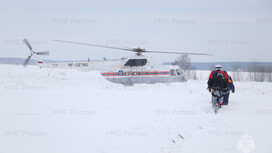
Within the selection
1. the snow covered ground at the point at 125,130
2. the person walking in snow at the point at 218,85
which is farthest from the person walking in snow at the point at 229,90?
the snow covered ground at the point at 125,130

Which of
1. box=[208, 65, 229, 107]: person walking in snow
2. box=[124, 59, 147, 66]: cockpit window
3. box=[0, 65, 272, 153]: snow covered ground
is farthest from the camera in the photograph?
box=[124, 59, 147, 66]: cockpit window

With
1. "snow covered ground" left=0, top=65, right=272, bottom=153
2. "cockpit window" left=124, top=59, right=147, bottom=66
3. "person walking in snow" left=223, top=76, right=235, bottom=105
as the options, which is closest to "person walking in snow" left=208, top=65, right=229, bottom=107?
"person walking in snow" left=223, top=76, right=235, bottom=105

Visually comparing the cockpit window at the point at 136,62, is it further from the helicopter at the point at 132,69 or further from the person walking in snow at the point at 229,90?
the person walking in snow at the point at 229,90

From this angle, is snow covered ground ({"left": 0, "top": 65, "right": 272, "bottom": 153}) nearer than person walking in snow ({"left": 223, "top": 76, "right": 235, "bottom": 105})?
Yes

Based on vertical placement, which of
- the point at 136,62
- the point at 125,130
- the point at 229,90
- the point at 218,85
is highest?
the point at 136,62

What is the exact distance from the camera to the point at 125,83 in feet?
60.4

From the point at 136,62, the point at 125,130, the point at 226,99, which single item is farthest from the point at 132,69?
the point at 125,130

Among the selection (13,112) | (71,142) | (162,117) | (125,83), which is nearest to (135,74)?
(125,83)

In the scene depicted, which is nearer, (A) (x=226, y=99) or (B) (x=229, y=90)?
(B) (x=229, y=90)

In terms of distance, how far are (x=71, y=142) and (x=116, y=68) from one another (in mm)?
13352

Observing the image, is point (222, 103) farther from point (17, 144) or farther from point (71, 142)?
point (17, 144)

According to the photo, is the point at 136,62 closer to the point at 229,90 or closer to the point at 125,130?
the point at 229,90

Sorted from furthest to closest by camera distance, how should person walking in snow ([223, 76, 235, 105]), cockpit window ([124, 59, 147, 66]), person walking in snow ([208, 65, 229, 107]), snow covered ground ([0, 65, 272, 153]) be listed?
cockpit window ([124, 59, 147, 66]), person walking in snow ([223, 76, 235, 105]), person walking in snow ([208, 65, 229, 107]), snow covered ground ([0, 65, 272, 153])

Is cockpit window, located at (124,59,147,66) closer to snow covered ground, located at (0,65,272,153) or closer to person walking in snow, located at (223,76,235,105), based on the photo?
person walking in snow, located at (223,76,235,105)
